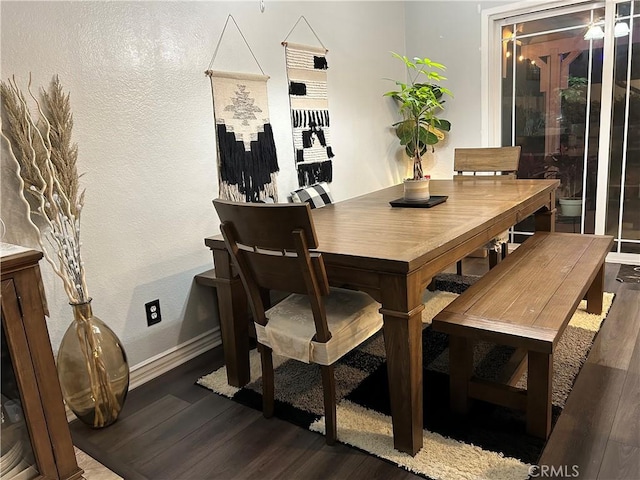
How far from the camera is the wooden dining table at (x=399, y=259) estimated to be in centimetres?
165

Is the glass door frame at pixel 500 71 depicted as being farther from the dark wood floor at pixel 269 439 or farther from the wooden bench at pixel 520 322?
the dark wood floor at pixel 269 439

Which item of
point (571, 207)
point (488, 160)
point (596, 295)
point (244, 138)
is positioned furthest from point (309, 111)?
point (571, 207)

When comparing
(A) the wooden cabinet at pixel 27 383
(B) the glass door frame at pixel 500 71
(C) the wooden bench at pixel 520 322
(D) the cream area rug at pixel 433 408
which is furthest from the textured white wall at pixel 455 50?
(A) the wooden cabinet at pixel 27 383

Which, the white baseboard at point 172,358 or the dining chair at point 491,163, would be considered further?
the dining chair at point 491,163

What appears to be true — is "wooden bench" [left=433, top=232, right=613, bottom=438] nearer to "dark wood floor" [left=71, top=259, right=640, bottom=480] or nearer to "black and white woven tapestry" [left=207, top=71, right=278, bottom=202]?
"dark wood floor" [left=71, top=259, right=640, bottom=480]

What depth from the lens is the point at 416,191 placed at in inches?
105

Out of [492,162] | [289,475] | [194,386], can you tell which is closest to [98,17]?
[194,386]

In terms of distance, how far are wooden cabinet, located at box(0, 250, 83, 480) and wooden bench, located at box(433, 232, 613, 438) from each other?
4.29 ft

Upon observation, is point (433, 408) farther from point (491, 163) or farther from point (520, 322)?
point (491, 163)

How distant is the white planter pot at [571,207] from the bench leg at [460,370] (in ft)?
9.30

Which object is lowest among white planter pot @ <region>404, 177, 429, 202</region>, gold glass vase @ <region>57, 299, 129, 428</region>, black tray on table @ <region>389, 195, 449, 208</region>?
gold glass vase @ <region>57, 299, 129, 428</region>

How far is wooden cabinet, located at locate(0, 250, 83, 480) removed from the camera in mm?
1448

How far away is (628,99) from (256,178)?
2.92 m

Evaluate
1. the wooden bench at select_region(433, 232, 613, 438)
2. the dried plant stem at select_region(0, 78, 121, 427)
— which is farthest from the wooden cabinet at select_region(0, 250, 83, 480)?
the wooden bench at select_region(433, 232, 613, 438)
